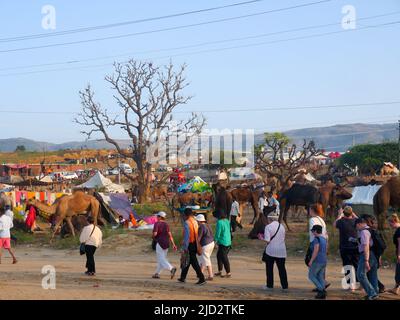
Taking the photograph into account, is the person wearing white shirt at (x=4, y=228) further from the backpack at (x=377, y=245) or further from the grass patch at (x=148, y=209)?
the grass patch at (x=148, y=209)

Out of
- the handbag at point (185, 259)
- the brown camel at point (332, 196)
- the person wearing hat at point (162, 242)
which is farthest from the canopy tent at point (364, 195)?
the handbag at point (185, 259)

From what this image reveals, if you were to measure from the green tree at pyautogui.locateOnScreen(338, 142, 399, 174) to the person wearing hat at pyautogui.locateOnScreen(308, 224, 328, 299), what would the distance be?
55.6 m

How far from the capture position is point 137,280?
1639cm

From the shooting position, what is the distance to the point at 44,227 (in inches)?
1209

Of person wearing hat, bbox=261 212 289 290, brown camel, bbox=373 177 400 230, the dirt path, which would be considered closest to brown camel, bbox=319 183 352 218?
brown camel, bbox=373 177 400 230

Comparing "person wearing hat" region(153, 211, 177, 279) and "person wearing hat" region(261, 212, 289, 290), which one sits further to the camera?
"person wearing hat" region(153, 211, 177, 279)

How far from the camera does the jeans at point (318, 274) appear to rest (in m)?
13.3

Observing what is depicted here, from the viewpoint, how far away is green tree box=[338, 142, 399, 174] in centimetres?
7112

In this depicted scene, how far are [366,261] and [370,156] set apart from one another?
211ft

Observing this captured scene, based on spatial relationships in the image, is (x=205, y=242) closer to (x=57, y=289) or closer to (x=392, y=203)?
(x=57, y=289)

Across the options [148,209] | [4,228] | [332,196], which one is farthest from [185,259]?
[148,209]

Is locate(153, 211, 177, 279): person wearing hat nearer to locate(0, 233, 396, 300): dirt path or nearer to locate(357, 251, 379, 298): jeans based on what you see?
locate(0, 233, 396, 300): dirt path

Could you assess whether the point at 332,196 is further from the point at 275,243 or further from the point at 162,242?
the point at 275,243

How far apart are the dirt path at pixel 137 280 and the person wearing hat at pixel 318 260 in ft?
1.40
